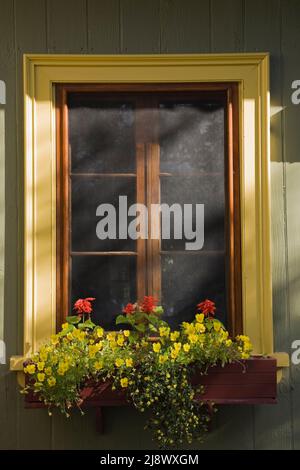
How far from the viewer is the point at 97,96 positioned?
3.89 meters

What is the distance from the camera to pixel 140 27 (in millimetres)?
3850

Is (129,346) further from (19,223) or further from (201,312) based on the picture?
(19,223)

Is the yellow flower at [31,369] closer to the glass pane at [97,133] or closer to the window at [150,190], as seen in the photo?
the window at [150,190]

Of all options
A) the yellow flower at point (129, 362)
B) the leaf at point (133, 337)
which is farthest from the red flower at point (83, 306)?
the yellow flower at point (129, 362)

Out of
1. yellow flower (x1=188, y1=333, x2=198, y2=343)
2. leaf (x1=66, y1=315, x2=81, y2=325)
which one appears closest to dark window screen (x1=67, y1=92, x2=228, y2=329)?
leaf (x1=66, y1=315, x2=81, y2=325)

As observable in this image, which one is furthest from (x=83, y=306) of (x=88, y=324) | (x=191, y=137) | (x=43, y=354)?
(x=191, y=137)

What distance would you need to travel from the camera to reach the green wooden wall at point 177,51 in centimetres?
379

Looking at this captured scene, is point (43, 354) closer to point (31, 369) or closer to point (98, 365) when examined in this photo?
point (31, 369)

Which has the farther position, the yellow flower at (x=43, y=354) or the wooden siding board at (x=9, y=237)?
the wooden siding board at (x=9, y=237)

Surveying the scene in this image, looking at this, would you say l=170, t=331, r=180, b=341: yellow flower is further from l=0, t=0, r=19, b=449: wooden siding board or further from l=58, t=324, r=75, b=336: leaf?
l=0, t=0, r=19, b=449: wooden siding board

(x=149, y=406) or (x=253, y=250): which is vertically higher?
(x=253, y=250)

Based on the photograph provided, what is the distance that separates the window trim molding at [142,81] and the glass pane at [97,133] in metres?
0.13
